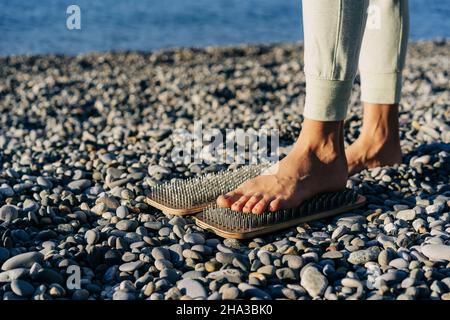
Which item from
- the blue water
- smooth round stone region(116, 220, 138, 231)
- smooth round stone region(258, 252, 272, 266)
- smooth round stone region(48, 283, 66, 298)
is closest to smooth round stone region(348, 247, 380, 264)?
smooth round stone region(258, 252, 272, 266)

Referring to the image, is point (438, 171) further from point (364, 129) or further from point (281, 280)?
point (281, 280)

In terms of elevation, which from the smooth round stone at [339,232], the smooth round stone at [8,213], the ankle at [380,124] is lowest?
the smooth round stone at [339,232]

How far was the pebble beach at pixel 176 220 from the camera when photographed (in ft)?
7.03

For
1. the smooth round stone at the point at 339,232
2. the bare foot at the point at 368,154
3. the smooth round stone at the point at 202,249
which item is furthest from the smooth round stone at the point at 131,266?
the bare foot at the point at 368,154

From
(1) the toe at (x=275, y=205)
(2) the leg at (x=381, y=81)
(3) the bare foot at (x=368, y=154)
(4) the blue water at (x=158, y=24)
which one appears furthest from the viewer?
(4) the blue water at (x=158, y=24)

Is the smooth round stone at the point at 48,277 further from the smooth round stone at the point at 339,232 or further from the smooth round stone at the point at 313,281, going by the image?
the smooth round stone at the point at 339,232

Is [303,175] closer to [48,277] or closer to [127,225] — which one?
[127,225]

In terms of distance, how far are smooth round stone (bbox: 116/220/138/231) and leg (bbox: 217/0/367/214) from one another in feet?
1.29

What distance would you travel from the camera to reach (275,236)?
2600 millimetres

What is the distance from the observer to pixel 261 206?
8.56ft

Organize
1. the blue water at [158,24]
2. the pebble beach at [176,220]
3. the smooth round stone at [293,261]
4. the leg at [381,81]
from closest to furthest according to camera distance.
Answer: the pebble beach at [176,220] < the smooth round stone at [293,261] < the leg at [381,81] < the blue water at [158,24]

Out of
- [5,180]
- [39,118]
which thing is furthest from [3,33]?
[5,180]

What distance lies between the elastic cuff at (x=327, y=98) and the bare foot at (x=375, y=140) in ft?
2.09

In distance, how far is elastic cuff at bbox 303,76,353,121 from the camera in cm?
262
